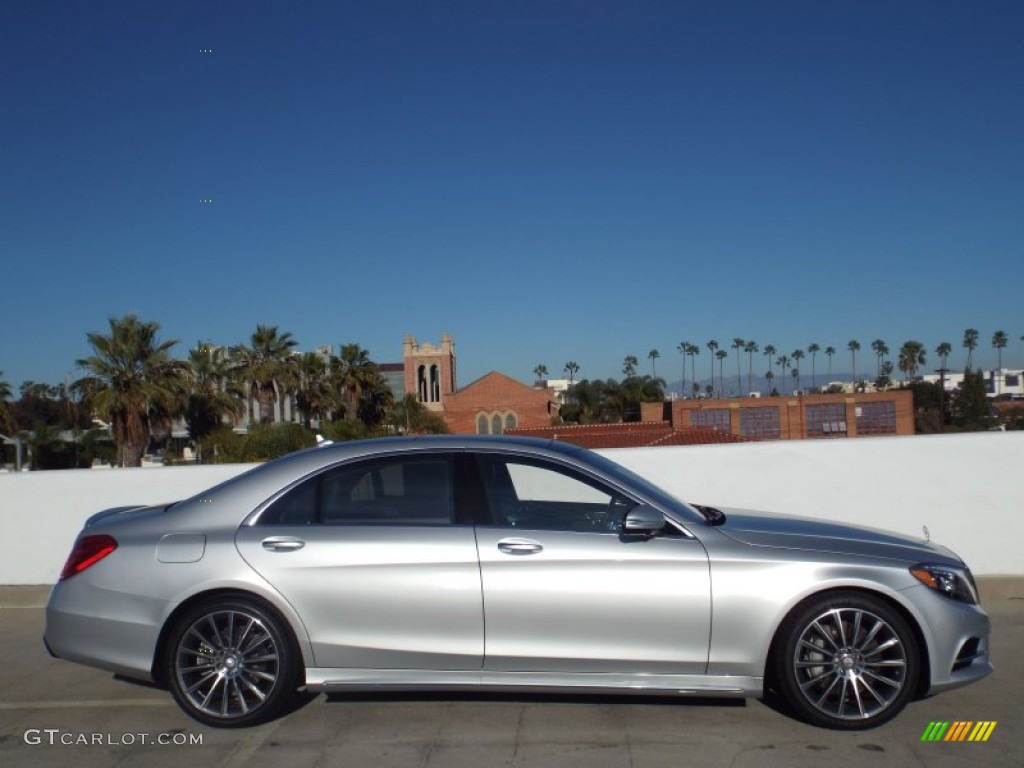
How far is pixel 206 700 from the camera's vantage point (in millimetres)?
4910

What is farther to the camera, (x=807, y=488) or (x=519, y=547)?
(x=807, y=488)

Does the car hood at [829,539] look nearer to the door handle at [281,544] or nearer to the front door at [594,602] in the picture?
the front door at [594,602]

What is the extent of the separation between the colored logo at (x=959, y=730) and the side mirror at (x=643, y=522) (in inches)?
65.8

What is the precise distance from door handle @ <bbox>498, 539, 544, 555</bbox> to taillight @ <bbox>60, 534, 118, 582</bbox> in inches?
83.0

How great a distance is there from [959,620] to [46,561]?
772 cm

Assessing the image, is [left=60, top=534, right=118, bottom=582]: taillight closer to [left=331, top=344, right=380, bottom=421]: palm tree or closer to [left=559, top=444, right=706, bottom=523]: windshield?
[left=559, top=444, right=706, bottom=523]: windshield

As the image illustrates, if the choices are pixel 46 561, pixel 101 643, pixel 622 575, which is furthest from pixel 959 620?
pixel 46 561

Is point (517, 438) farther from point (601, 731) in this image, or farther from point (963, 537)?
point (963, 537)

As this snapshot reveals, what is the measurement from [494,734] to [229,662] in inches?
56.3

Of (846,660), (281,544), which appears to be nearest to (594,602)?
(846,660)

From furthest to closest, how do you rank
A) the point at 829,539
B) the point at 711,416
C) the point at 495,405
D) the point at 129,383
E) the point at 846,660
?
the point at 495,405 < the point at 711,416 < the point at 129,383 < the point at 829,539 < the point at 846,660

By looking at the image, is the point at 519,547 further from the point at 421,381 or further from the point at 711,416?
the point at 421,381

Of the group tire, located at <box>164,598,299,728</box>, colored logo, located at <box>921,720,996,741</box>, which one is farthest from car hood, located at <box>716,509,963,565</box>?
tire, located at <box>164,598,299,728</box>

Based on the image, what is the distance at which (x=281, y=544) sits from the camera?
4.94 meters
